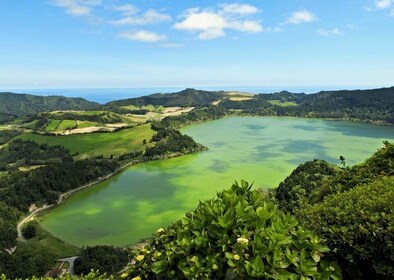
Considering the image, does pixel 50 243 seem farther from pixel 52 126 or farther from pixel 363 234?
pixel 52 126

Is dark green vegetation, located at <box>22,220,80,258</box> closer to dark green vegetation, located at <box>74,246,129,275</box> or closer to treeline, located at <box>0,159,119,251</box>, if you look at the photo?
treeline, located at <box>0,159,119,251</box>

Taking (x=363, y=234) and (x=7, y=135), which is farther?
(x=7, y=135)

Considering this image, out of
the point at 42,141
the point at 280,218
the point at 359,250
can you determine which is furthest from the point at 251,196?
the point at 42,141

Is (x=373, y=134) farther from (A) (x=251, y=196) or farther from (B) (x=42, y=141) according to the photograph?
(A) (x=251, y=196)

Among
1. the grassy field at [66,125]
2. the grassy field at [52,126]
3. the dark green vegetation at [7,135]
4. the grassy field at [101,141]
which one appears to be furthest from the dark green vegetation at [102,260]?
the grassy field at [52,126]

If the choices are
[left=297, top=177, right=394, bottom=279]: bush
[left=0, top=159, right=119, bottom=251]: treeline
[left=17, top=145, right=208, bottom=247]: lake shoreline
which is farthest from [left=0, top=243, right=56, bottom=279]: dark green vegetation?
[left=297, top=177, right=394, bottom=279]: bush

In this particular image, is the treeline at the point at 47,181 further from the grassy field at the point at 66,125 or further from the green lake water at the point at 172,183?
the grassy field at the point at 66,125

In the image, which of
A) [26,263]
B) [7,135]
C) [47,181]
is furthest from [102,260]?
[7,135]
